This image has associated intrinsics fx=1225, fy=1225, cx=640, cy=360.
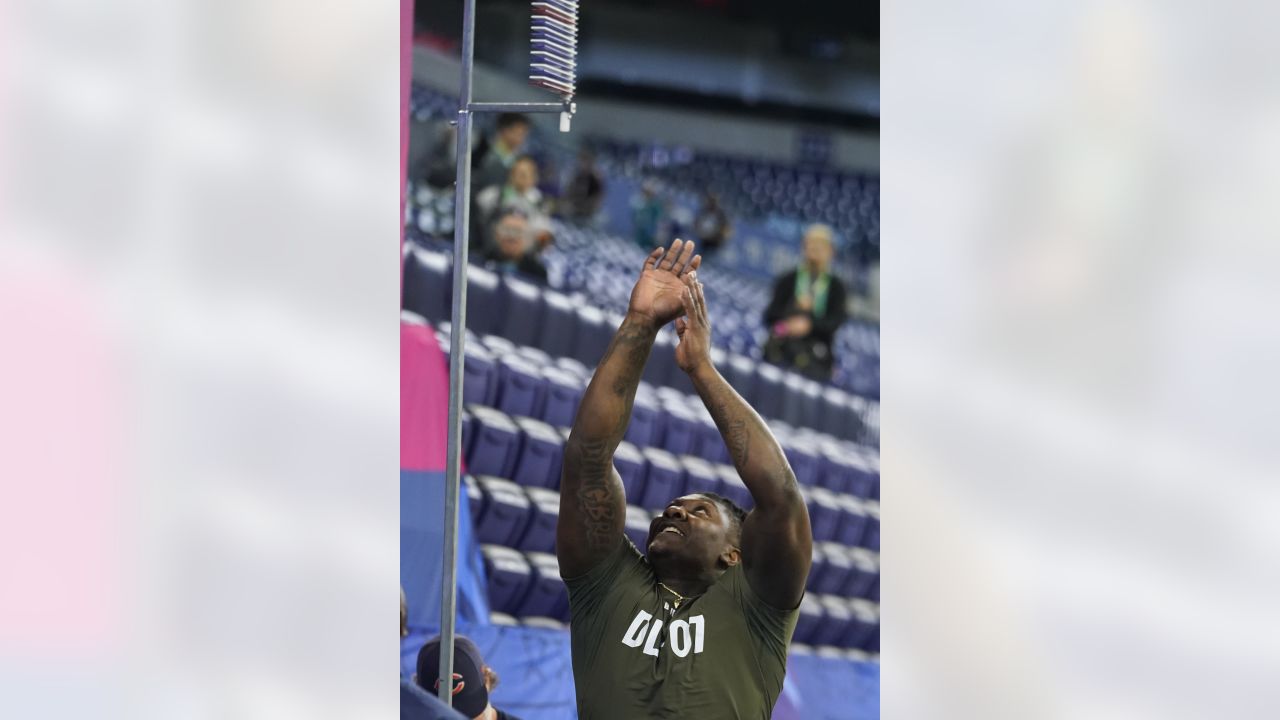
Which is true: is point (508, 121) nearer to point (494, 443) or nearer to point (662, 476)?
point (494, 443)

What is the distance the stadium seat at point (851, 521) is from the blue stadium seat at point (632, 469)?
53cm

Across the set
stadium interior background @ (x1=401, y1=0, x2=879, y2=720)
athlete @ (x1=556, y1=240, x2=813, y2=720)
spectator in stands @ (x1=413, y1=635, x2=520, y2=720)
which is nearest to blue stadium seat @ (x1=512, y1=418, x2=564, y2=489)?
stadium interior background @ (x1=401, y1=0, x2=879, y2=720)

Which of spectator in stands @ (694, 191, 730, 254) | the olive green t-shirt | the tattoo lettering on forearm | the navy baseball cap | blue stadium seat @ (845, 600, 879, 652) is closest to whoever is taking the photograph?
the olive green t-shirt

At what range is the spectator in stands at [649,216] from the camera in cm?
340

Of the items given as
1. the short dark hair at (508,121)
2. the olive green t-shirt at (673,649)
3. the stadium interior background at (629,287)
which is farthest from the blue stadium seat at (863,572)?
the short dark hair at (508,121)

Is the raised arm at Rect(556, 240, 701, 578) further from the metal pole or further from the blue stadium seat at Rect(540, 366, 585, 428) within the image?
the blue stadium seat at Rect(540, 366, 585, 428)

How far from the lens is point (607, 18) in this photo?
11.2ft

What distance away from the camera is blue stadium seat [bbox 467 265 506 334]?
3.36m

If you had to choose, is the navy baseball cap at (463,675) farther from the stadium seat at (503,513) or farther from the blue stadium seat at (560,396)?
the blue stadium seat at (560,396)
